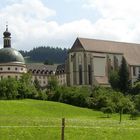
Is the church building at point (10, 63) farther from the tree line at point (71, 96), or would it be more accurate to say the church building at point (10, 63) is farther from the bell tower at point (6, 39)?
the tree line at point (71, 96)

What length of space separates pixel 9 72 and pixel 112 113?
6968cm

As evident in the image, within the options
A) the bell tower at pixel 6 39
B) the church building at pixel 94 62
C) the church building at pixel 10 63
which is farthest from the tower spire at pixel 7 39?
the church building at pixel 94 62

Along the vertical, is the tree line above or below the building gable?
below

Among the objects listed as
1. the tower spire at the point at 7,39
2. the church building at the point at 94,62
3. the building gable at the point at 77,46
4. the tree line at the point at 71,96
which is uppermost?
the tower spire at the point at 7,39

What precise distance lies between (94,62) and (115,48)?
948cm

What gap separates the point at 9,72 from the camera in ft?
446

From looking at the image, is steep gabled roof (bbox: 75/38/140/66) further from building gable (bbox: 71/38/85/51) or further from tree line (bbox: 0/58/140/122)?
tree line (bbox: 0/58/140/122)

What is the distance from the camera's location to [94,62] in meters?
129

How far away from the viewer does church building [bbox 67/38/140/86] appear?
418 feet

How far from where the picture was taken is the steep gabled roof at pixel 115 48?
429 feet

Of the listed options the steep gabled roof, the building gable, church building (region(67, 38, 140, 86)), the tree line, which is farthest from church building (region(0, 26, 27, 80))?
the tree line

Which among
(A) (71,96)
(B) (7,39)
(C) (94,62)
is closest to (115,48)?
(C) (94,62)

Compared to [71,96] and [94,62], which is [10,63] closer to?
[94,62]

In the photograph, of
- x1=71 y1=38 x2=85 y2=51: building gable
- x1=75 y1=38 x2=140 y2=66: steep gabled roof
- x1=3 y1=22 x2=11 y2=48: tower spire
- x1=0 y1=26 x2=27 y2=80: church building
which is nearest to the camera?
x1=71 y1=38 x2=85 y2=51: building gable
